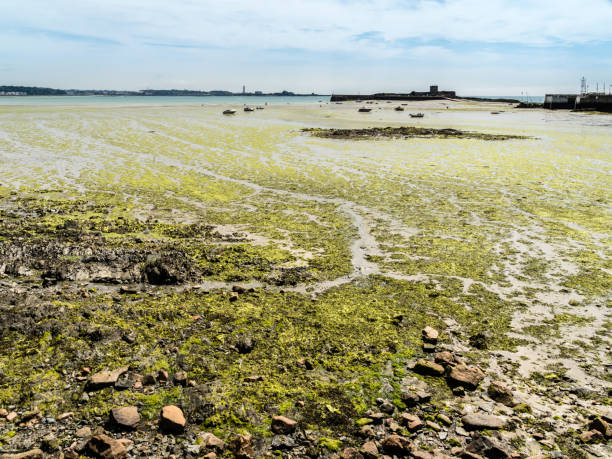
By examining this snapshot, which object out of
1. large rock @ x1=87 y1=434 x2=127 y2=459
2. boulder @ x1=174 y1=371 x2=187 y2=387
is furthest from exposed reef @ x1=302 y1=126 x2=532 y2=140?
large rock @ x1=87 y1=434 x2=127 y2=459

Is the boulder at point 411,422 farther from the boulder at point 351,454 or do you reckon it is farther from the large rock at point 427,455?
the boulder at point 351,454

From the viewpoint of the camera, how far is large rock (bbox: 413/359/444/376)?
18.8ft

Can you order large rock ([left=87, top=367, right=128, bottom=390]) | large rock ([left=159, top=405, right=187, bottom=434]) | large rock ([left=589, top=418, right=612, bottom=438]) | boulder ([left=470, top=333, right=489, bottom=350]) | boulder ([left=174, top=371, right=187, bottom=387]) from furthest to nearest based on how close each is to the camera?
1. boulder ([left=470, top=333, right=489, bottom=350])
2. boulder ([left=174, top=371, right=187, bottom=387])
3. large rock ([left=87, top=367, right=128, bottom=390])
4. large rock ([left=589, top=418, right=612, bottom=438])
5. large rock ([left=159, top=405, right=187, bottom=434])

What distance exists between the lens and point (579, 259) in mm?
9992

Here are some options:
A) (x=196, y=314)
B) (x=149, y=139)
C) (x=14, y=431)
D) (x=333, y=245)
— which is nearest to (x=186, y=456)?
(x=14, y=431)

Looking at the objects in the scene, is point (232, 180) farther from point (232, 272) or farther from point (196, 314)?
point (196, 314)

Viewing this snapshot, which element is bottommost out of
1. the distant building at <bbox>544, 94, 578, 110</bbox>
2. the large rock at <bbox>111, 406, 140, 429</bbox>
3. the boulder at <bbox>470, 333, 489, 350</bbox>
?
the large rock at <bbox>111, 406, 140, 429</bbox>

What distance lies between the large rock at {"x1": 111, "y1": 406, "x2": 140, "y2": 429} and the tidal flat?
47mm

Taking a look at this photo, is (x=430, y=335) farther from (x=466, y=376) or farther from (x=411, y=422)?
(x=411, y=422)

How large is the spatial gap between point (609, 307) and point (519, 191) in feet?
33.9

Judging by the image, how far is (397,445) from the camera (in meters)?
4.41

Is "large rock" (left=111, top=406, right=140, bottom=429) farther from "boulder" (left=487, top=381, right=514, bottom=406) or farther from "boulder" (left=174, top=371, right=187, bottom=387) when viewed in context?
"boulder" (left=487, top=381, right=514, bottom=406)

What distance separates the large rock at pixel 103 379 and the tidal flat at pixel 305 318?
3cm

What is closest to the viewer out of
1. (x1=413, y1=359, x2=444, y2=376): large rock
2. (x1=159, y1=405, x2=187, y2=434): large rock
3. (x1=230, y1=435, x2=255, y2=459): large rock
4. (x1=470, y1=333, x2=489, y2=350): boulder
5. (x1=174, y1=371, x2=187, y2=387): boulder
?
(x1=230, y1=435, x2=255, y2=459): large rock
